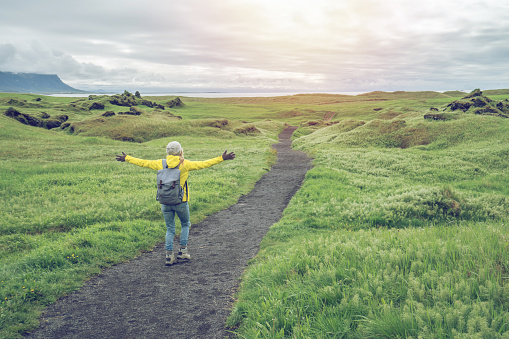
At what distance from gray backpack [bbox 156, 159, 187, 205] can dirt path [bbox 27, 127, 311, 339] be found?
213 cm

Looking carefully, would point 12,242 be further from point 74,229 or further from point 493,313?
point 493,313

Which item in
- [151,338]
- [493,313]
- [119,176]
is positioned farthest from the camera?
[119,176]

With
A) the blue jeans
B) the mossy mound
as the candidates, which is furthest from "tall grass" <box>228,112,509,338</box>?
the mossy mound

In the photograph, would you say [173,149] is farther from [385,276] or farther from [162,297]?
[385,276]

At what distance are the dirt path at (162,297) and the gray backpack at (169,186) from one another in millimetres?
2128

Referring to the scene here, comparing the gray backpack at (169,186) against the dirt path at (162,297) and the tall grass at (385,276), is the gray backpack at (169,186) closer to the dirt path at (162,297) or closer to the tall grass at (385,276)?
the dirt path at (162,297)

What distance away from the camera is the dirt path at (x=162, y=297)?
6000 mm

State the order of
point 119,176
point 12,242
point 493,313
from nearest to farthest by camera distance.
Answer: point 493,313 < point 12,242 < point 119,176

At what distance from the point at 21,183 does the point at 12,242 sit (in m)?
10.8

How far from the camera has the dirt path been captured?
6.00 m

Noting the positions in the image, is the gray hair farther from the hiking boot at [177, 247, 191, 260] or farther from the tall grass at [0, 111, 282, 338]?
the tall grass at [0, 111, 282, 338]

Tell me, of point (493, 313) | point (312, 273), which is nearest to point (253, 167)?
point (312, 273)

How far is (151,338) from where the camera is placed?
5.71 m

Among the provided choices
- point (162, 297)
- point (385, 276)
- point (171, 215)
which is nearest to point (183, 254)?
point (171, 215)
